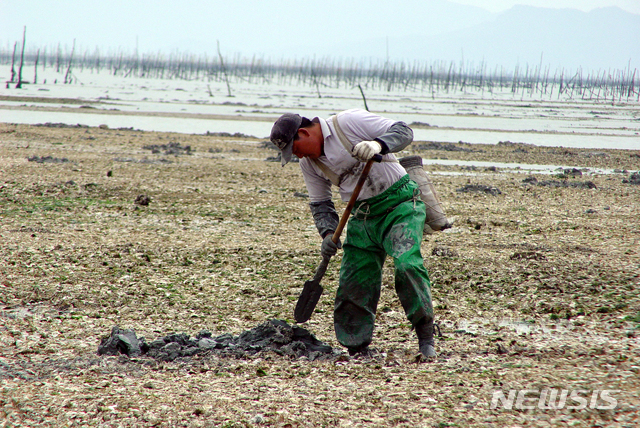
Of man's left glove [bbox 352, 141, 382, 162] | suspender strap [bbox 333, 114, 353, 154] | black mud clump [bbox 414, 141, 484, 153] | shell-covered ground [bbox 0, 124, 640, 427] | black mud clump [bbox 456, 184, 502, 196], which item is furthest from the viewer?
black mud clump [bbox 414, 141, 484, 153]

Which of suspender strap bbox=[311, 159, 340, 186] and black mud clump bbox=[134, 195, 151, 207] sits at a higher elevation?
suspender strap bbox=[311, 159, 340, 186]

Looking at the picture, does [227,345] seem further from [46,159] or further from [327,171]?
[46,159]

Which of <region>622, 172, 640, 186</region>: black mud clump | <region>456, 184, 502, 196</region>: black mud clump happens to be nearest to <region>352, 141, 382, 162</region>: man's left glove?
<region>456, 184, 502, 196</region>: black mud clump

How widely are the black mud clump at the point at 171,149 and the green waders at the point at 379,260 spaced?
1411 cm

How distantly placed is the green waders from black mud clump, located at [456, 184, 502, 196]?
345 inches

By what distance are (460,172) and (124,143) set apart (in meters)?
11.3

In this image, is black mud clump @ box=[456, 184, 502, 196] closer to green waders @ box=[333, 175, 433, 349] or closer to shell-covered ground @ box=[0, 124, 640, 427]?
shell-covered ground @ box=[0, 124, 640, 427]

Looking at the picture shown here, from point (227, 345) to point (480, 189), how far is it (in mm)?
9484

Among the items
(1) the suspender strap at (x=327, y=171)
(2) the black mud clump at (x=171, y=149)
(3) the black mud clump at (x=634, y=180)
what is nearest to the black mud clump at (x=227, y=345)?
(1) the suspender strap at (x=327, y=171)

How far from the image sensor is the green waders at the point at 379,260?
3.94 meters

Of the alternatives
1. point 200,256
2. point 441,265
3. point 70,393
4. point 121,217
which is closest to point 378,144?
point 70,393

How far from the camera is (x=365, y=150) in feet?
12.4

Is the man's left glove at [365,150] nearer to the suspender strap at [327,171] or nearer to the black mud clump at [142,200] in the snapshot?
the suspender strap at [327,171]

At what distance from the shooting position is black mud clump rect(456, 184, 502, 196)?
12.5 metres
